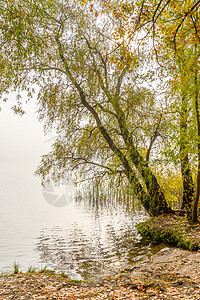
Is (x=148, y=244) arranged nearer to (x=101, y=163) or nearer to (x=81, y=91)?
(x=101, y=163)

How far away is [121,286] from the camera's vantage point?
16.9 ft

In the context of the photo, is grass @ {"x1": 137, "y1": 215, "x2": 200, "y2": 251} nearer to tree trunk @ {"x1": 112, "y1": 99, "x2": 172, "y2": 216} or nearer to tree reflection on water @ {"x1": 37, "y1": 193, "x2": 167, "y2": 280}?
tree reflection on water @ {"x1": 37, "y1": 193, "x2": 167, "y2": 280}

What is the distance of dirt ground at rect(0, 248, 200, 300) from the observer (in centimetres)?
468

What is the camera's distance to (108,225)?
14203 millimetres

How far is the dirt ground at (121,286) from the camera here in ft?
15.3

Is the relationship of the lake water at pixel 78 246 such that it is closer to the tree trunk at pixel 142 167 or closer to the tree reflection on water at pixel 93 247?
the tree reflection on water at pixel 93 247

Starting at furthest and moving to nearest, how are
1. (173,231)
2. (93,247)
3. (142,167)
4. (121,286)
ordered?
(142,167)
(93,247)
(173,231)
(121,286)

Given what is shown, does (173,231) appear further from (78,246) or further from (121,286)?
(121,286)

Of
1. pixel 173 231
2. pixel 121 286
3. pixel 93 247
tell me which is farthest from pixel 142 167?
pixel 121 286

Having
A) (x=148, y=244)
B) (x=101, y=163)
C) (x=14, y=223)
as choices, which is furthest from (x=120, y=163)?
(x=14, y=223)

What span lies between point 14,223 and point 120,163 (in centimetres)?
981

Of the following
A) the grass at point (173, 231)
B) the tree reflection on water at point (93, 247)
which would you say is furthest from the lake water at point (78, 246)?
the grass at point (173, 231)

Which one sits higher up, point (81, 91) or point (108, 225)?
point (81, 91)

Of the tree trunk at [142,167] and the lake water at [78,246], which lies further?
the tree trunk at [142,167]
